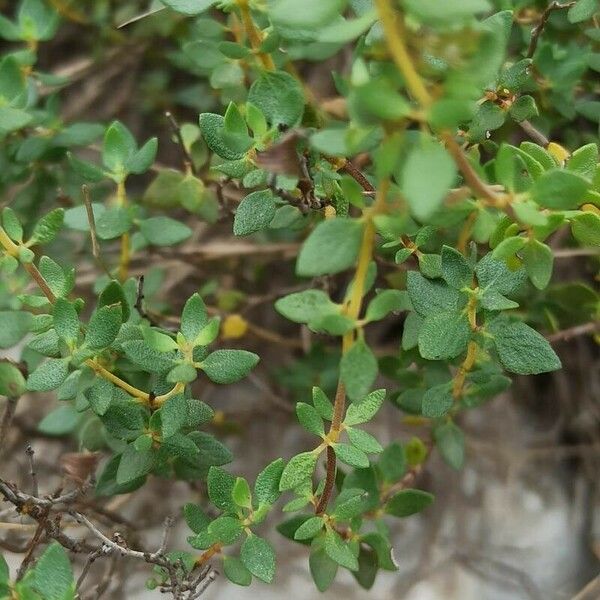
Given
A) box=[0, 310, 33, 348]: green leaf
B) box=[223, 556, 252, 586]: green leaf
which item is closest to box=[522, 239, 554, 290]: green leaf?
box=[223, 556, 252, 586]: green leaf

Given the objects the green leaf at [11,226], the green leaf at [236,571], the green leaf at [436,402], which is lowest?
the green leaf at [236,571]

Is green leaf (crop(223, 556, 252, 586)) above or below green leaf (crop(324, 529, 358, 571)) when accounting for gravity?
below

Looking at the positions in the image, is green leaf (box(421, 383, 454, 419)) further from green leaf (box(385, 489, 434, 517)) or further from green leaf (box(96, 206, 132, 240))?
green leaf (box(96, 206, 132, 240))

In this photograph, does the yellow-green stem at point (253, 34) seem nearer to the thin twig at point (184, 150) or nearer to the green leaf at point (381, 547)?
the thin twig at point (184, 150)

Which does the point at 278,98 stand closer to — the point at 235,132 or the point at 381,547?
the point at 235,132

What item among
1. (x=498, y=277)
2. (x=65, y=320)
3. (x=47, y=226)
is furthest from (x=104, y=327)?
(x=498, y=277)

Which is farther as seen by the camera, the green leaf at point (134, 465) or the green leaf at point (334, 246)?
the green leaf at point (134, 465)

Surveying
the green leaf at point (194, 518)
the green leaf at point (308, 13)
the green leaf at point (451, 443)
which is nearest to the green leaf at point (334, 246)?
the green leaf at point (308, 13)
